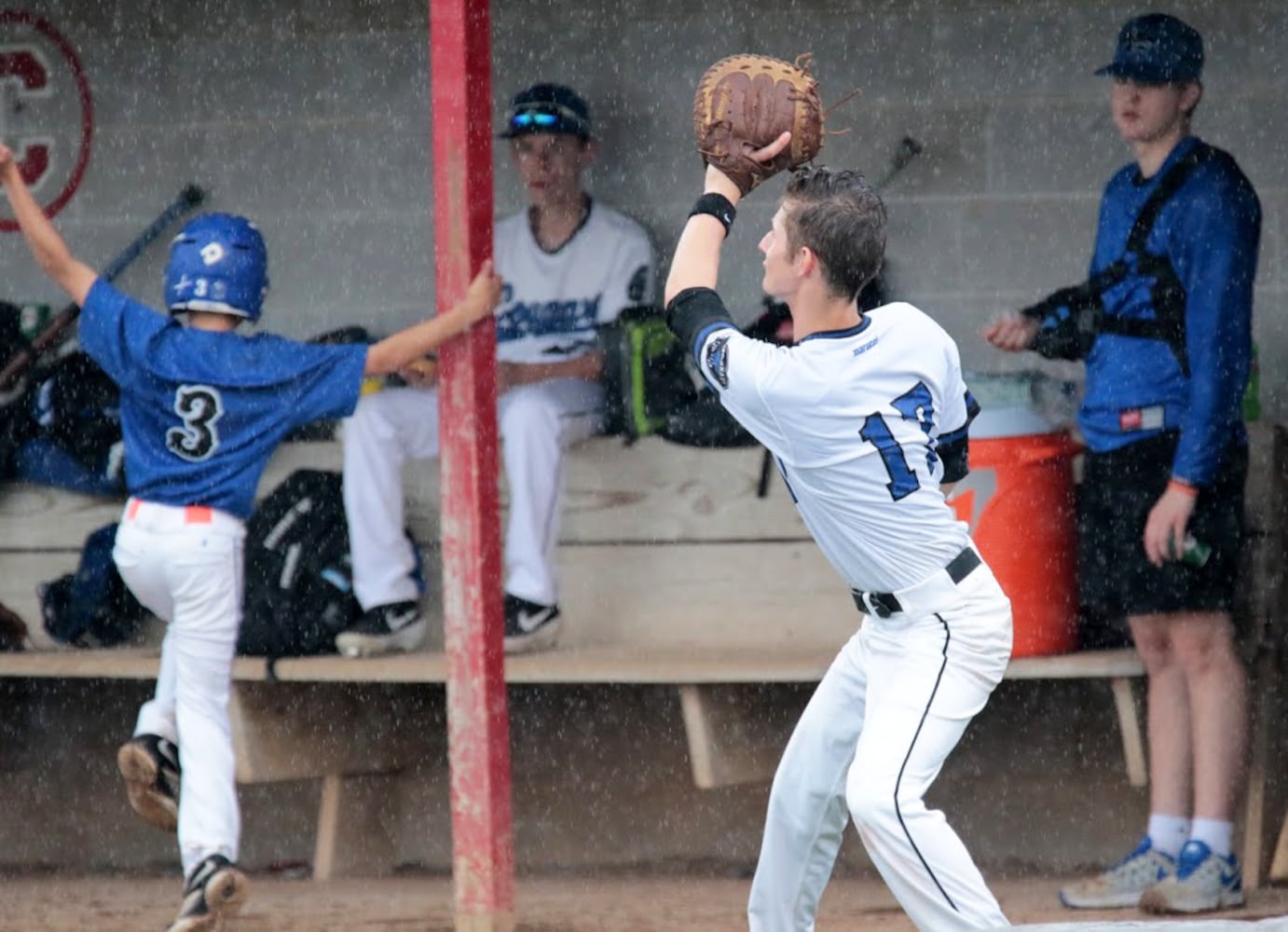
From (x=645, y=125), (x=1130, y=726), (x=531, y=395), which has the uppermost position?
(x=645, y=125)

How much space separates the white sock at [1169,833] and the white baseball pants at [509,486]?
63.6 inches

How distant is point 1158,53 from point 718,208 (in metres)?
1.75

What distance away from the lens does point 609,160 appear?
254 inches

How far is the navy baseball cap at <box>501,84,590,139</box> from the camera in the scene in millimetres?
→ 6113

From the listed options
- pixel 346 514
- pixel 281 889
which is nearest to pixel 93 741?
pixel 281 889

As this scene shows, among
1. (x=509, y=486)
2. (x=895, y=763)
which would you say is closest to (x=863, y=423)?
(x=895, y=763)

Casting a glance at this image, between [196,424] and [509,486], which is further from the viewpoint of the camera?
[509,486]

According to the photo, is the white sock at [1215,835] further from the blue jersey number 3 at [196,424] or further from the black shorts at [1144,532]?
the blue jersey number 3 at [196,424]

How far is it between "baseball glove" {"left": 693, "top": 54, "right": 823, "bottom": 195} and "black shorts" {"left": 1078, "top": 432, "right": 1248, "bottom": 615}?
1634 millimetres

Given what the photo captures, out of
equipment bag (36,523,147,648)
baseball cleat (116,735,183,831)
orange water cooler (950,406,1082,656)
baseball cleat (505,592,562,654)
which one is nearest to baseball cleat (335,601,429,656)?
baseball cleat (505,592,562,654)

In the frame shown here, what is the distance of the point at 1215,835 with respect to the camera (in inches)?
206

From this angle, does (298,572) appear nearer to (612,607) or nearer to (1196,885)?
(612,607)

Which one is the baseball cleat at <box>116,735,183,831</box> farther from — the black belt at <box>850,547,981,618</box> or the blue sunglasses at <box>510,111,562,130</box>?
the black belt at <box>850,547,981,618</box>

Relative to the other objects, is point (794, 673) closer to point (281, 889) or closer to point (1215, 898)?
point (1215, 898)
